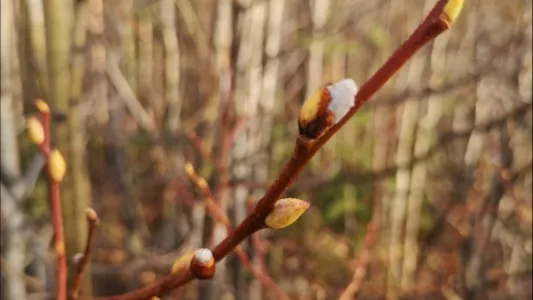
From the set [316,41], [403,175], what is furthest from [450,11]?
[403,175]

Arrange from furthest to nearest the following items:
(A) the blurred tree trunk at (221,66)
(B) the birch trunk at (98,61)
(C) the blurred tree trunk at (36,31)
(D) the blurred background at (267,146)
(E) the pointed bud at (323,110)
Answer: (B) the birch trunk at (98,61) → (A) the blurred tree trunk at (221,66) → (D) the blurred background at (267,146) → (C) the blurred tree trunk at (36,31) → (E) the pointed bud at (323,110)

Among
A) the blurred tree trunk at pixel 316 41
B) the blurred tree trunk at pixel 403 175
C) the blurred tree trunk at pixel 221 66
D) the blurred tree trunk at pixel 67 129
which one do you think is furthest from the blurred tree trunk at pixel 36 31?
the blurred tree trunk at pixel 403 175

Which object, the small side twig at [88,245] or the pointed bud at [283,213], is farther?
the small side twig at [88,245]

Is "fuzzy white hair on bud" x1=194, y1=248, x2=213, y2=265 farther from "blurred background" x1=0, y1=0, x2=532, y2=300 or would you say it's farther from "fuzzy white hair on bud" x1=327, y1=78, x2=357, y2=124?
"blurred background" x1=0, y1=0, x2=532, y2=300

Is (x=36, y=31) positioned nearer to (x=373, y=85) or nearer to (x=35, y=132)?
(x=35, y=132)

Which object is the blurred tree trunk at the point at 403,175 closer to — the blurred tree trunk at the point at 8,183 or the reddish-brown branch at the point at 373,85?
the blurred tree trunk at the point at 8,183

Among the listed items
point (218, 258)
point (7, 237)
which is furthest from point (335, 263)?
point (218, 258)

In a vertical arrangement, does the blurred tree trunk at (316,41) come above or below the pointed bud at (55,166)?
below

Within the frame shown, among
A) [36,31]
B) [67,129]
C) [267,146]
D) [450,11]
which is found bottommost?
[267,146]
